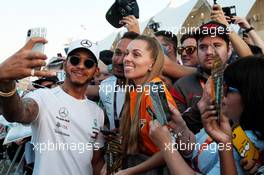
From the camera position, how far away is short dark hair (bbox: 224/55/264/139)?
201cm

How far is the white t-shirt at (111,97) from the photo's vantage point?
3.44m

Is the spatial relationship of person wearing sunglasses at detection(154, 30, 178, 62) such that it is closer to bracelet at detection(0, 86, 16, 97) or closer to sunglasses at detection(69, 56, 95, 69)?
sunglasses at detection(69, 56, 95, 69)

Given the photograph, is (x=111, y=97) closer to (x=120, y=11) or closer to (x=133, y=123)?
(x=133, y=123)

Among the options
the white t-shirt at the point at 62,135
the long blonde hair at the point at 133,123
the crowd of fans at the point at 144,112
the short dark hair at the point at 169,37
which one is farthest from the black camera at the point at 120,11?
the white t-shirt at the point at 62,135

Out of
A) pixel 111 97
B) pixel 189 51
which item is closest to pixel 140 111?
→ pixel 111 97

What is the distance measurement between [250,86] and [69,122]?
1512mm

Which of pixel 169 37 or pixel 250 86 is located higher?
pixel 169 37

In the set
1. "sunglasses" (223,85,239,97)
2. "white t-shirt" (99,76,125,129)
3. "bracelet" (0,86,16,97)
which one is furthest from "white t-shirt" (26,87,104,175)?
"sunglasses" (223,85,239,97)

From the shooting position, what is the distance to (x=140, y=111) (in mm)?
2664

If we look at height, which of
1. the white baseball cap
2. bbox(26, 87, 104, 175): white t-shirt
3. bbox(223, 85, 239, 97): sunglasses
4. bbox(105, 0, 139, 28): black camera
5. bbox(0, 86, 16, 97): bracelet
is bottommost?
bbox(26, 87, 104, 175): white t-shirt

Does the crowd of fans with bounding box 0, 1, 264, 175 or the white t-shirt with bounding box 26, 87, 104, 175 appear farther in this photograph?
the white t-shirt with bounding box 26, 87, 104, 175

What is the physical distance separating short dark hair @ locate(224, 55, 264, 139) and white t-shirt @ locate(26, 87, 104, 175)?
1339 mm

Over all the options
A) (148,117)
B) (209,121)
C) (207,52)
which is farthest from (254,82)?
(207,52)

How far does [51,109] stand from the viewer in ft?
9.59
